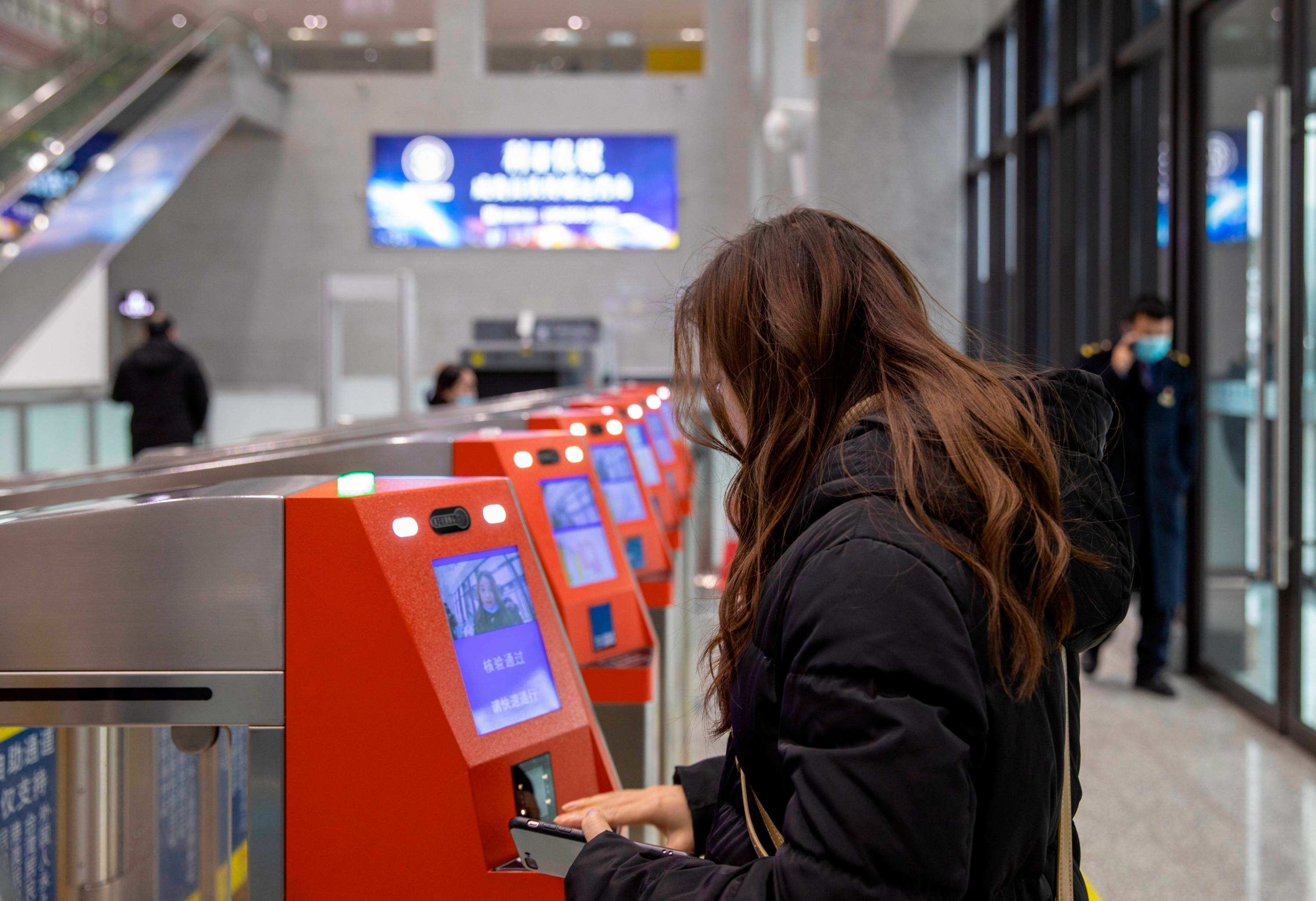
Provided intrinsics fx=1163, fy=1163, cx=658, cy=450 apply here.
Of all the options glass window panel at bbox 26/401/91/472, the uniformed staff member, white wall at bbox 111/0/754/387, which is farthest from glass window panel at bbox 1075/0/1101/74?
glass window panel at bbox 26/401/91/472

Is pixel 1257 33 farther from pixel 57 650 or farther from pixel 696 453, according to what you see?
pixel 696 453

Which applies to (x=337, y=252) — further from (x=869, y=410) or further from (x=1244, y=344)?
(x=869, y=410)

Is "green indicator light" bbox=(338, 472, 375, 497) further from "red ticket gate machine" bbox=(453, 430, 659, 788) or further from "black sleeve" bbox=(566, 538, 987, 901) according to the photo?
"red ticket gate machine" bbox=(453, 430, 659, 788)

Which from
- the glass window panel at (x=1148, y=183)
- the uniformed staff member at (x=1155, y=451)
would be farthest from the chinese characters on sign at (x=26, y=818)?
the glass window panel at (x=1148, y=183)

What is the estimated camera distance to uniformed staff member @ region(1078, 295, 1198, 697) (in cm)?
457

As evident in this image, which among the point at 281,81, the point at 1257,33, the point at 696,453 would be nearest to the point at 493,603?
the point at 1257,33

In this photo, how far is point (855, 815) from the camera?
33.4 inches

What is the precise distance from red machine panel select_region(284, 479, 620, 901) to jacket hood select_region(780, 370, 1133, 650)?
44 cm

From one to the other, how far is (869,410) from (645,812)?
0.56 m

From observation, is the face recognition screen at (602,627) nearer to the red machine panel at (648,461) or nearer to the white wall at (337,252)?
the red machine panel at (648,461)

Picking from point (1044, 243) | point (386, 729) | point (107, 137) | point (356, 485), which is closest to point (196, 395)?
point (107, 137)

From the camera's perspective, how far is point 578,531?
2408 mm

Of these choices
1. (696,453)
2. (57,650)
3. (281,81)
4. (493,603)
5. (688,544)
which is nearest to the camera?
(57,650)

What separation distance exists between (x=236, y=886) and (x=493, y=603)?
438 millimetres
